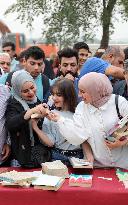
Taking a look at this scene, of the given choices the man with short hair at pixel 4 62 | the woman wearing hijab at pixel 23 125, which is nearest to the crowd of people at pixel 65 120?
the woman wearing hijab at pixel 23 125

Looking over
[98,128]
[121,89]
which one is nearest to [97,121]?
[98,128]

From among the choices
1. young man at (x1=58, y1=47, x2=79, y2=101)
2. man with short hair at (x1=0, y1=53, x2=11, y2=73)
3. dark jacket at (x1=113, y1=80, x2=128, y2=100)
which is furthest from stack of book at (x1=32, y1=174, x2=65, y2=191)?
man with short hair at (x1=0, y1=53, x2=11, y2=73)

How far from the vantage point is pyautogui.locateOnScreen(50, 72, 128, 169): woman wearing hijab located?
331 centimetres

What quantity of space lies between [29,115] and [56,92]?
31cm

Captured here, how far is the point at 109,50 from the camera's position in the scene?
427 centimetres

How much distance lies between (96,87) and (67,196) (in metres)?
0.88

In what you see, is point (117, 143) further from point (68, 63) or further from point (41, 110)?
point (68, 63)

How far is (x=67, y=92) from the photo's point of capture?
3.53 metres

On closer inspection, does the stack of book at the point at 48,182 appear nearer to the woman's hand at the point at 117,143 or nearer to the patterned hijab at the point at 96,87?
the woman's hand at the point at 117,143

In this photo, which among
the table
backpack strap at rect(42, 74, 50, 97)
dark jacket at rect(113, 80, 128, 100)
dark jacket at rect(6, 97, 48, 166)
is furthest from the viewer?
backpack strap at rect(42, 74, 50, 97)

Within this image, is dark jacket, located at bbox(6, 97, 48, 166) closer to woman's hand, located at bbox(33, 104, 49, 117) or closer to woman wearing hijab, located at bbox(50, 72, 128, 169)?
woman's hand, located at bbox(33, 104, 49, 117)

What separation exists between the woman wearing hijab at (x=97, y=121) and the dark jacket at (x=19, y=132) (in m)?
0.31

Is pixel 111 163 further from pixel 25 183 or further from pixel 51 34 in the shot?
pixel 51 34

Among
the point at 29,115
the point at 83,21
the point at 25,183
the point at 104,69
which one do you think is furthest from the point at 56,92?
the point at 83,21
